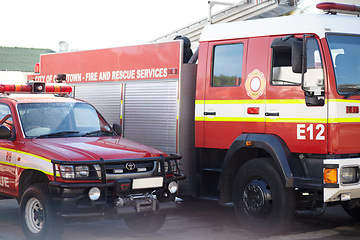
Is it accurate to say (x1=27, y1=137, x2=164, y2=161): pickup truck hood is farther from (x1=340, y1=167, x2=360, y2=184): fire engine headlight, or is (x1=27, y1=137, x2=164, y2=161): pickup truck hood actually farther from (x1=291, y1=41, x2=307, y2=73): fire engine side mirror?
(x1=340, y1=167, x2=360, y2=184): fire engine headlight

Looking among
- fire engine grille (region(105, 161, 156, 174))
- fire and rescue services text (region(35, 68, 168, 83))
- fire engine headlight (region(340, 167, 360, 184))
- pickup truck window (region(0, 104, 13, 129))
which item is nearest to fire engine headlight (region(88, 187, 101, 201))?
fire engine grille (region(105, 161, 156, 174))

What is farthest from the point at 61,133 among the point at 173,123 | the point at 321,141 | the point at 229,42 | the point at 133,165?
the point at 321,141

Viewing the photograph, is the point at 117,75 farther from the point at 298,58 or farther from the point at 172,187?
the point at 298,58

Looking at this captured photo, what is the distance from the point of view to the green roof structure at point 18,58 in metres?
36.4

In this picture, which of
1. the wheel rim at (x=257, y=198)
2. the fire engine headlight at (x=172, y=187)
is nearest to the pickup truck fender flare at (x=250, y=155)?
the wheel rim at (x=257, y=198)

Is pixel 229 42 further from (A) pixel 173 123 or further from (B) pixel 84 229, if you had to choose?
(B) pixel 84 229

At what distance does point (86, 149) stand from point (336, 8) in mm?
3775

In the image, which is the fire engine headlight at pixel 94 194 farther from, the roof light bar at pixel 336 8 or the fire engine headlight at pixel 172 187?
the roof light bar at pixel 336 8

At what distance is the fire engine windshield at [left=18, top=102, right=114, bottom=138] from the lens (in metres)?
8.46

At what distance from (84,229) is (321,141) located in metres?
3.48

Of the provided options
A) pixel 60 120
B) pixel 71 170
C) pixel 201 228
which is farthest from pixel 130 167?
pixel 201 228

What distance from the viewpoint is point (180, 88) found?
9.70 meters

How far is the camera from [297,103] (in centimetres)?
803

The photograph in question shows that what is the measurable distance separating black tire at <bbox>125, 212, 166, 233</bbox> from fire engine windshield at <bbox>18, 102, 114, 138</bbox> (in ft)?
4.48
